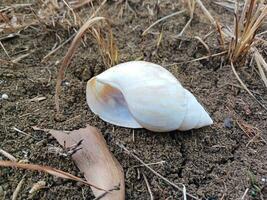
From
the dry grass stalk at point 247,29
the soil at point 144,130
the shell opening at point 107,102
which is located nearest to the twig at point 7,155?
the soil at point 144,130

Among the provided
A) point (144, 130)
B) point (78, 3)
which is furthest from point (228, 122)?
point (78, 3)

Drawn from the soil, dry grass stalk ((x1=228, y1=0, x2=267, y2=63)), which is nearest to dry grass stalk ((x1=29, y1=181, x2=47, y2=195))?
the soil

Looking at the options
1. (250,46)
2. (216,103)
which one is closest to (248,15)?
(250,46)

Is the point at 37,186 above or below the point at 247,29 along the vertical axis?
below

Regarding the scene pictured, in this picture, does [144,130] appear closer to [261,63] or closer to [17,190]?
[17,190]

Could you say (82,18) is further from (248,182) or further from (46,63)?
A: (248,182)

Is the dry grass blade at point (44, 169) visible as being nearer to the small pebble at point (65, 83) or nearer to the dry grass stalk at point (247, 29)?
the small pebble at point (65, 83)
